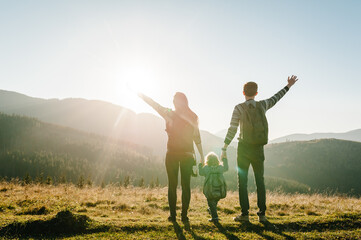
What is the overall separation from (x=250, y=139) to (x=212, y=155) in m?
1.03

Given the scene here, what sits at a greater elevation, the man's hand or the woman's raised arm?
the man's hand

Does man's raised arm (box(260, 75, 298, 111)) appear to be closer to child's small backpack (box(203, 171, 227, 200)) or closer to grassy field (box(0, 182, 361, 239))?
child's small backpack (box(203, 171, 227, 200))

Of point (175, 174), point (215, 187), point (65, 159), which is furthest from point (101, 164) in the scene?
point (215, 187)

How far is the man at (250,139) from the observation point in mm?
5562

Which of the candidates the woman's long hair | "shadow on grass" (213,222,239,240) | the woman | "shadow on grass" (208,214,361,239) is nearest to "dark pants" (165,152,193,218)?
the woman

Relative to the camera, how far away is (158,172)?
167 metres

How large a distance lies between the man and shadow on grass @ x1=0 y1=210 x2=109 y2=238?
10.9ft

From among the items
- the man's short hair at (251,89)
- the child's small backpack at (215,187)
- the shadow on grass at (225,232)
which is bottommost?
the shadow on grass at (225,232)

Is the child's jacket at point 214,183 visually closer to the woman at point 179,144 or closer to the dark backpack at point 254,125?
the woman at point 179,144

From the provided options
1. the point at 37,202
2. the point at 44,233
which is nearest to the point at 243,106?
the point at 44,233

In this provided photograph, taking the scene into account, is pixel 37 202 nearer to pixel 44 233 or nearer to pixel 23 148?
pixel 44 233

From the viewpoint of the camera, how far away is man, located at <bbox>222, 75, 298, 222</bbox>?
556 centimetres

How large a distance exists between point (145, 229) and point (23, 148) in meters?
211

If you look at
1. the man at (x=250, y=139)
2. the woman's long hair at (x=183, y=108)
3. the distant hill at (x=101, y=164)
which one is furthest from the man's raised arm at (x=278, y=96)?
the distant hill at (x=101, y=164)
